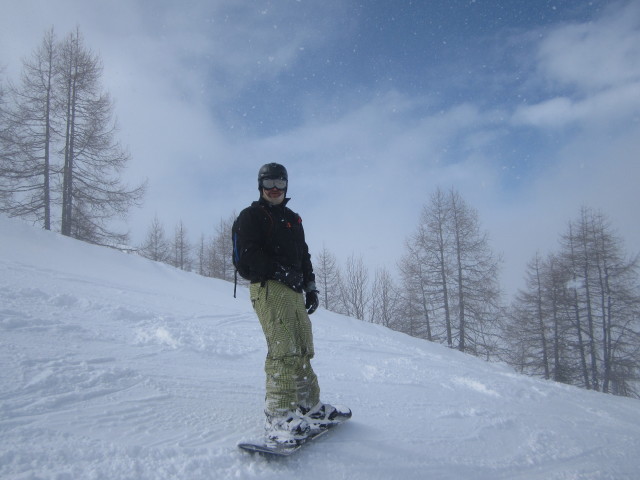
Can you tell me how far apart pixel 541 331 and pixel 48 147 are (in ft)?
95.2

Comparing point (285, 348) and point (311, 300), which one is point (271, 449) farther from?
point (311, 300)

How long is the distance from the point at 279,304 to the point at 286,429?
83cm

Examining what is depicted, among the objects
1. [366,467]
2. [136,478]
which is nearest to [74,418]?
[136,478]

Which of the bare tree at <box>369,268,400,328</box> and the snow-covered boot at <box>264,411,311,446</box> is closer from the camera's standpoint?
the snow-covered boot at <box>264,411,311,446</box>

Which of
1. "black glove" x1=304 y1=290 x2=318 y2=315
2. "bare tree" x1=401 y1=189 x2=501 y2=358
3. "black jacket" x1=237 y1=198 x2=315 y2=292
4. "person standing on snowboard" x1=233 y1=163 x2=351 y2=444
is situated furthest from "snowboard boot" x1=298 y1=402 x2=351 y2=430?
"bare tree" x1=401 y1=189 x2=501 y2=358

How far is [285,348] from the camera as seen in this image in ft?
8.16

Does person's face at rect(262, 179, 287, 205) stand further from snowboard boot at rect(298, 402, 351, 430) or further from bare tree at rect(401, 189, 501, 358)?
bare tree at rect(401, 189, 501, 358)

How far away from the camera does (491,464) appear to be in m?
2.40

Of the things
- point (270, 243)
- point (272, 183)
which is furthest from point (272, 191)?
point (270, 243)

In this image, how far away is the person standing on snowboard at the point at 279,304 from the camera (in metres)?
2.44

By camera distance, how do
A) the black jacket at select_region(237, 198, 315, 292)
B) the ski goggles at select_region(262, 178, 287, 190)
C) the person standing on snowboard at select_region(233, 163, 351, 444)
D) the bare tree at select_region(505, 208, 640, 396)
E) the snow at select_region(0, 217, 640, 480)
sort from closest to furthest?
the snow at select_region(0, 217, 640, 480) < the person standing on snowboard at select_region(233, 163, 351, 444) < the black jacket at select_region(237, 198, 315, 292) < the ski goggles at select_region(262, 178, 287, 190) < the bare tree at select_region(505, 208, 640, 396)

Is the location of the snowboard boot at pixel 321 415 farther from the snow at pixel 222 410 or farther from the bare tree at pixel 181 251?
the bare tree at pixel 181 251

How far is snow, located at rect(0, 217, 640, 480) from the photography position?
6.45ft

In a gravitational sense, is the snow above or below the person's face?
below
